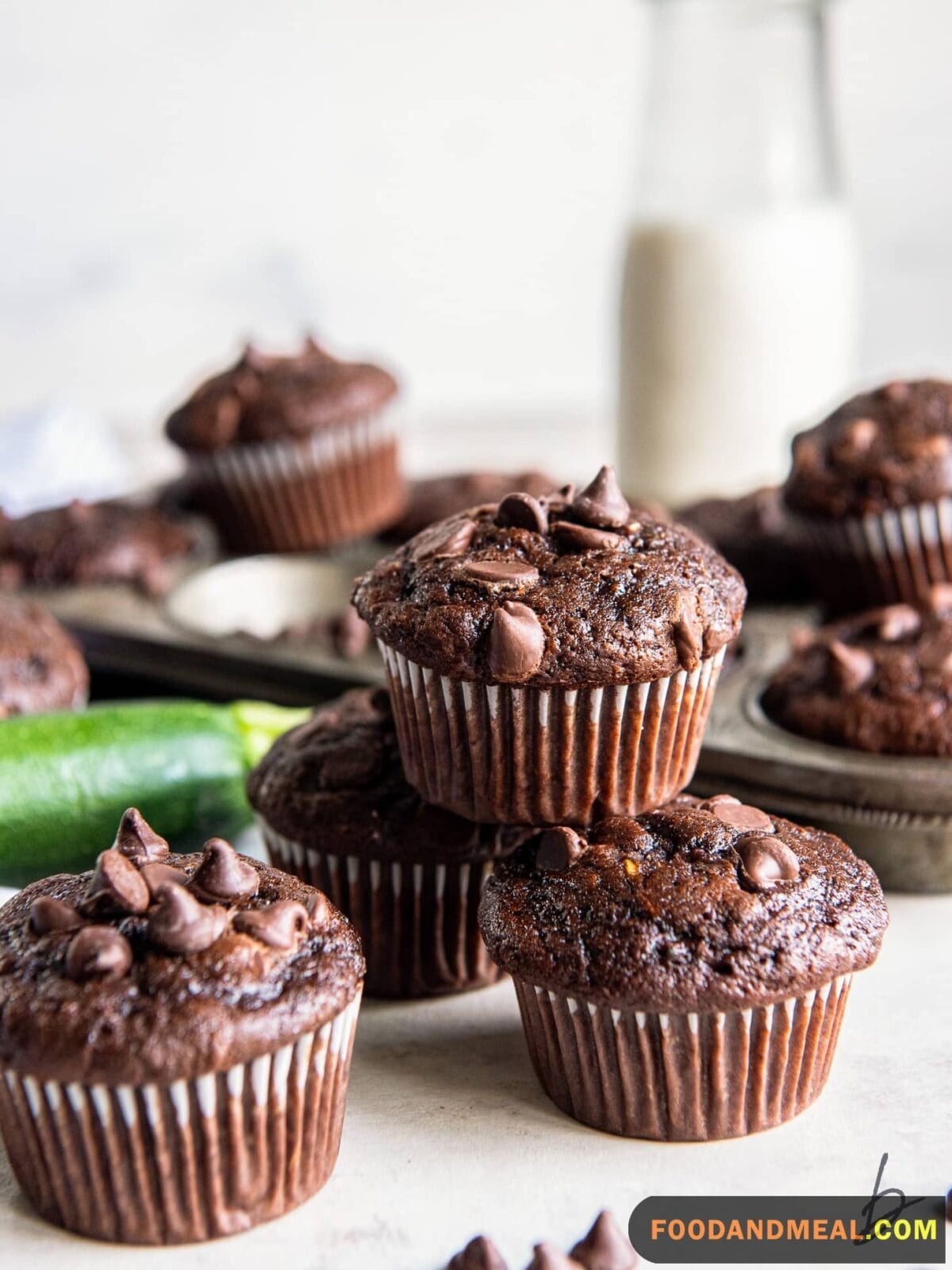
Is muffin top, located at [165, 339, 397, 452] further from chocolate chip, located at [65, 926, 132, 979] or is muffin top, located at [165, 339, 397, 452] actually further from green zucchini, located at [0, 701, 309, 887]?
chocolate chip, located at [65, 926, 132, 979]

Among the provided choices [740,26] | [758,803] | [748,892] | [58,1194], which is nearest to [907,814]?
[758,803]

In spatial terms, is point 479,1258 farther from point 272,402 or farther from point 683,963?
point 272,402

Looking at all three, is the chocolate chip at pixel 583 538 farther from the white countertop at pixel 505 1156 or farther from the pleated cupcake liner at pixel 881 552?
the pleated cupcake liner at pixel 881 552

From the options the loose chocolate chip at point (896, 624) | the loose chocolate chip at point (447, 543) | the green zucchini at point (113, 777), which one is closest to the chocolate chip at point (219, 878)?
the loose chocolate chip at point (447, 543)

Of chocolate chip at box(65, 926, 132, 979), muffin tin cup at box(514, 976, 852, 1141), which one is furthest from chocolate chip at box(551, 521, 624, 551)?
chocolate chip at box(65, 926, 132, 979)

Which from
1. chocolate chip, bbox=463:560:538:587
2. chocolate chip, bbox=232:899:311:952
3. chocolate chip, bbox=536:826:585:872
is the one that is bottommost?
chocolate chip, bbox=536:826:585:872

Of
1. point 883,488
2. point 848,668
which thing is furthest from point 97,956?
point 883,488

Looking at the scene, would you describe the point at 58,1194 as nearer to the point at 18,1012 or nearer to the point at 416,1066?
the point at 18,1012
